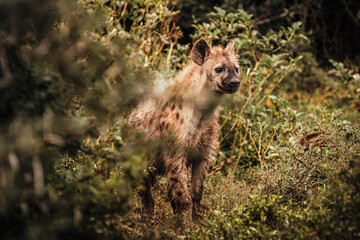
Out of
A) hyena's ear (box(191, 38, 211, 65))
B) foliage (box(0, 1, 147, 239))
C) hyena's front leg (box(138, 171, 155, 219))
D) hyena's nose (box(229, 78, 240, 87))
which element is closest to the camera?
foliage (box(0, 1, 147, 239))

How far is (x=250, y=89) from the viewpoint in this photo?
4.65m

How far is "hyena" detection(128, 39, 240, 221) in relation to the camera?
131 inches

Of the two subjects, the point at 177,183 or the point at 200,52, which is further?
the point at 200,52

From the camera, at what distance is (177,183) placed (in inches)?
132

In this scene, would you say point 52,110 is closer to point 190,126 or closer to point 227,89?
point 190,126

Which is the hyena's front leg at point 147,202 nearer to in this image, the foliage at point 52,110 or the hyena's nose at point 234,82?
the hyena's nose at point 234,82

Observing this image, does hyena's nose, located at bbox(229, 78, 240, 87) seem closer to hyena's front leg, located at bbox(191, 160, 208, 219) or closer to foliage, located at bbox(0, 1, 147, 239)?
hyena's front leg, located at bbox(191, 160, 208, 219)

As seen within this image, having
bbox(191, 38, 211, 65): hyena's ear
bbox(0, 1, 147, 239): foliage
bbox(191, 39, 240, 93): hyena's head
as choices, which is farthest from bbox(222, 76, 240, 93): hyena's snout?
bbox(0, 1, 147, 239): foliage

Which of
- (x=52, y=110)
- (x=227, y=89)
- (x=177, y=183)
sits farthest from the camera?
(x=227, y=89)

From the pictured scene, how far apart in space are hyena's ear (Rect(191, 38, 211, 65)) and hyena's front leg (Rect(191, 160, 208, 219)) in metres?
1.05

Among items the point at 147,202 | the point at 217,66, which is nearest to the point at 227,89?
the point at 217,66

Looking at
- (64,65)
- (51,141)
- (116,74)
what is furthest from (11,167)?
(116,74)

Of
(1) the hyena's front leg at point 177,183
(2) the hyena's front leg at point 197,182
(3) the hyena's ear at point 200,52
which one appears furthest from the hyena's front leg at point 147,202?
(3) the hyena's ear at point 200,52

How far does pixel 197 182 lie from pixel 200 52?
1332 millimetres
